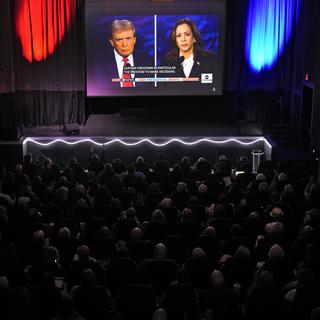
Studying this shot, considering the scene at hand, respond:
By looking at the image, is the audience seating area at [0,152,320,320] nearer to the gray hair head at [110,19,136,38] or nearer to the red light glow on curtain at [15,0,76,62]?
the red light glow on curtain at [15,0,76,62]

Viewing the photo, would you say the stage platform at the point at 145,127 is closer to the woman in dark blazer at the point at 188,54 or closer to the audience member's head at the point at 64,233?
the woman in dark blazer at the point at 188,54

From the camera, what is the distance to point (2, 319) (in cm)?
738

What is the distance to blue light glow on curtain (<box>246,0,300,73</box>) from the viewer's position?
58.3ft

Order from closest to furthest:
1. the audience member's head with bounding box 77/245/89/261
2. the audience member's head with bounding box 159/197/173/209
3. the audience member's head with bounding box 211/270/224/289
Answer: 1. the audience member's head with bounding box 211/270/224/289
2. the audience member's head with bounding box 77/245/89/261
3. the audience member's head with bounding box 159/197/173/209

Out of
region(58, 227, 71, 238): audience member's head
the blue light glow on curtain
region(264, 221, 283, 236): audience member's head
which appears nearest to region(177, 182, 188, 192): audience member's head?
region(264, 221, 283, 236): audience member's head

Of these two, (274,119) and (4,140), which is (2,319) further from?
(274,119)

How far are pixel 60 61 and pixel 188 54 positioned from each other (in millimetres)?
3435

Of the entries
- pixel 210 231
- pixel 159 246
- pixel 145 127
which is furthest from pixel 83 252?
pixel 145 127

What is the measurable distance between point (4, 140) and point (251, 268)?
9.23 metres

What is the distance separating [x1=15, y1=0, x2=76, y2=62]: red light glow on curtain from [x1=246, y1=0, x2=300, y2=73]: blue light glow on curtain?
4792 mm

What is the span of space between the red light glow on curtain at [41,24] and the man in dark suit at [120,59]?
1205 millimetres

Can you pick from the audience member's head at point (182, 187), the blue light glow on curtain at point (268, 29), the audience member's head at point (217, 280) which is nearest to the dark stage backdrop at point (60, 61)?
the blue light glow on curtain at point (268, 29)

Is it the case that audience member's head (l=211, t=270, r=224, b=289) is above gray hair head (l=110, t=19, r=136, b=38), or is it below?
below

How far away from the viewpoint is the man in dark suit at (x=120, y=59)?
698 inches
